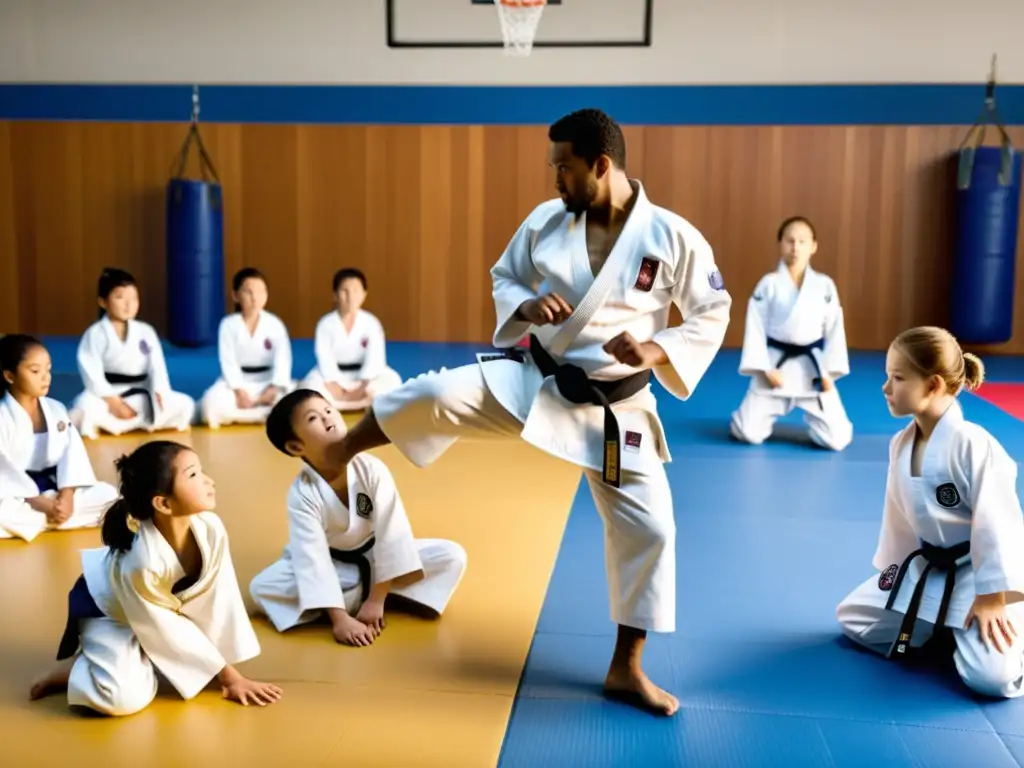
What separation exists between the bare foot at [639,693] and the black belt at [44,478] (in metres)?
2.58

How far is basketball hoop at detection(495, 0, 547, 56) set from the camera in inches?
348

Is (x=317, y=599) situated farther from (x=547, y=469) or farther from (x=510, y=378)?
(x=547, y=469)

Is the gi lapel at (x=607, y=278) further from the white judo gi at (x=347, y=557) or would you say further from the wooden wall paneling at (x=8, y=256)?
the wooden wall paneling at (x=8, y=256)

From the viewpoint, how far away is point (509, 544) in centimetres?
430

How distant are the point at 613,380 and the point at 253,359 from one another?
4.47 m

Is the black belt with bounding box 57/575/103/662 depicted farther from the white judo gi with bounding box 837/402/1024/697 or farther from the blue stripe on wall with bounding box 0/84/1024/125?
the blue stripe on wall with bounding box 0/84/1024/125

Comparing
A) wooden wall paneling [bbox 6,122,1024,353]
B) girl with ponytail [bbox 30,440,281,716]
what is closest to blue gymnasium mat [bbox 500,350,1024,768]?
girl with ponytail [bbox 30,440,281,716]

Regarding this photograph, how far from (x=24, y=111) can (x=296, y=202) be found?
9.38 feet

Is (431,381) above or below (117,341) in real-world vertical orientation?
above

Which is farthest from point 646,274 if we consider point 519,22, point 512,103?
point 512,103

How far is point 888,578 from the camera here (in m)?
3.30

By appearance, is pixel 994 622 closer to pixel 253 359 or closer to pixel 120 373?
pixel 120 373

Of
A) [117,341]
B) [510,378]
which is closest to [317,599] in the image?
[510,378]

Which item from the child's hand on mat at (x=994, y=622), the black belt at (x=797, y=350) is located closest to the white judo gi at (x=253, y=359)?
the black belt at (x=797, y=350)
